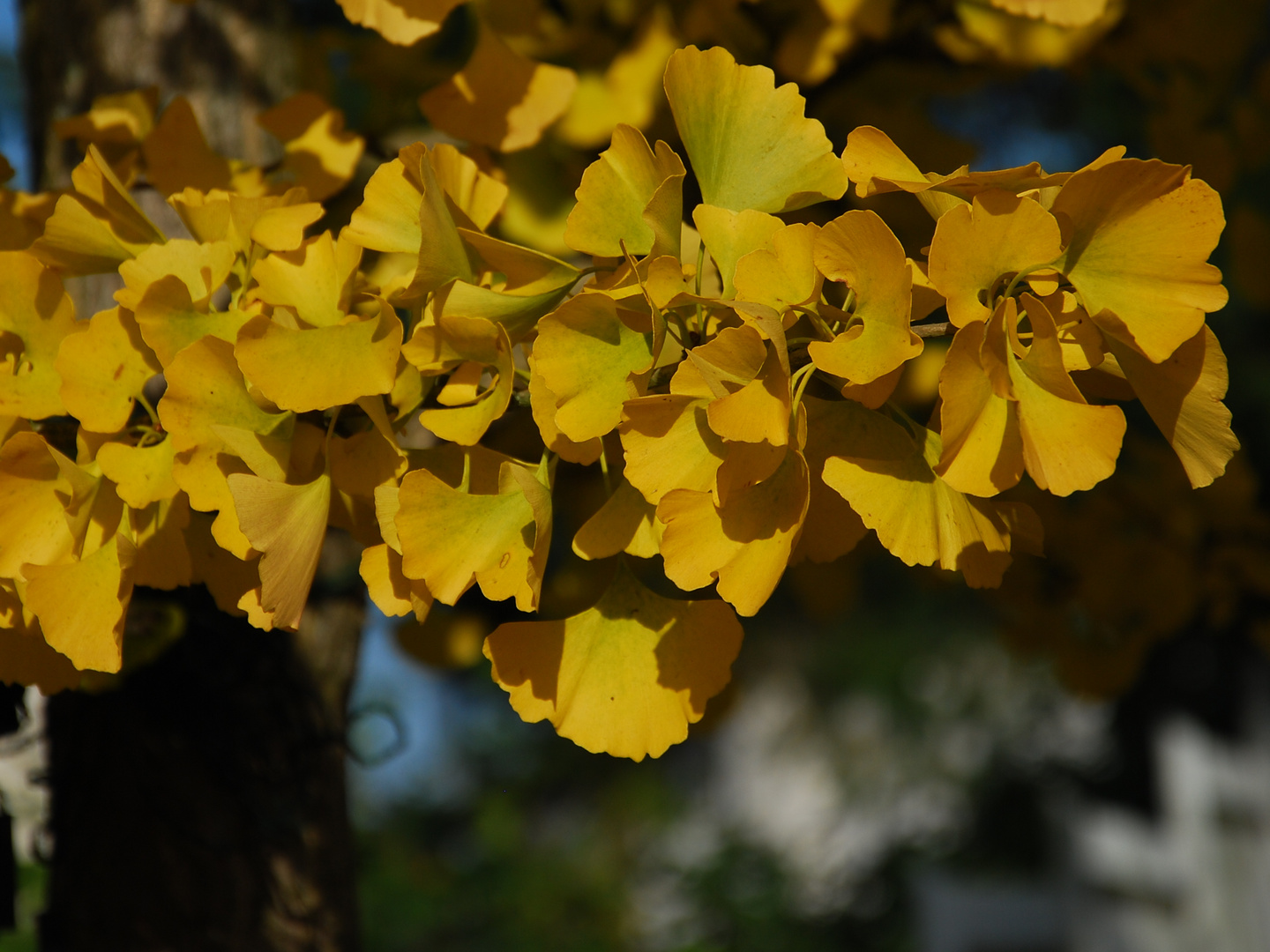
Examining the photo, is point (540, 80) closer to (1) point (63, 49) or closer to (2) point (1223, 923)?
(1) point (63, 49)

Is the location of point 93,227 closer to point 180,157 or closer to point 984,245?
point 180,157

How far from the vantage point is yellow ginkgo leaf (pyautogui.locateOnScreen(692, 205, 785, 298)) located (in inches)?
17.6

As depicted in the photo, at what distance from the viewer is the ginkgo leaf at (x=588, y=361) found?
42 cm

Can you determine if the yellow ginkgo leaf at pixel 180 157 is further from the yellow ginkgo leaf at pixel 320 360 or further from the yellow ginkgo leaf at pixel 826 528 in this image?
the yellow ginkgo leaf at pixel 826 528

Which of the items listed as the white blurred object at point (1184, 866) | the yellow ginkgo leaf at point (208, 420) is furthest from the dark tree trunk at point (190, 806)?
the white blurred object at point (1184, 866)

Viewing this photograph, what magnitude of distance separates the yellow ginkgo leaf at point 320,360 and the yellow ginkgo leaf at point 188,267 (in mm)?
57

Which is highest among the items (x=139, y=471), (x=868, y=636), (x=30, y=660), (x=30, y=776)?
(x=139, y=471)

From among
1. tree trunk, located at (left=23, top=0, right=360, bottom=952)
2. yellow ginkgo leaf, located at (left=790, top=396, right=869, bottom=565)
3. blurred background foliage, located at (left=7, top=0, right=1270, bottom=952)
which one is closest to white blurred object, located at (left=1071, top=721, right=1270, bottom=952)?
blurred background foliage, located at (left=7, top=0, right=1270, bottom=952)

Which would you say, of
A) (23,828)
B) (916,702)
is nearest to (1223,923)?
(916,702)

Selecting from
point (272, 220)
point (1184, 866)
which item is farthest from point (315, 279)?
point (1184, 866)

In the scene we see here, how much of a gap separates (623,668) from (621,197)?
20cm

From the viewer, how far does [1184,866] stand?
3.19 metres

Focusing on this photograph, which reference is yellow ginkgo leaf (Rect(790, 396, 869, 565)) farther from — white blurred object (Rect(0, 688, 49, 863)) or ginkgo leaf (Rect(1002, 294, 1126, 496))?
white blurred object (Rect(0, 688, 49, 863))

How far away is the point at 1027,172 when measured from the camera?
1.34 feet
